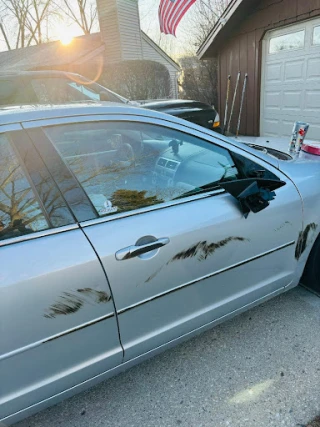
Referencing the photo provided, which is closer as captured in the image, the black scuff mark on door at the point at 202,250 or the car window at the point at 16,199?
the car window at the point at 16,199

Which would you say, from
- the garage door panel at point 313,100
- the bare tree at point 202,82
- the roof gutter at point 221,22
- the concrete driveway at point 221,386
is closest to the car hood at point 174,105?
the garage door panel at point 313,100

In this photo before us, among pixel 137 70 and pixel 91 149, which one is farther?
pixel 137 70

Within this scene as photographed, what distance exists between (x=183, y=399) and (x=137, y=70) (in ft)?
45.2

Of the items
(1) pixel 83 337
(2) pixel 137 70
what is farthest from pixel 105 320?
(2) pixel 137 70

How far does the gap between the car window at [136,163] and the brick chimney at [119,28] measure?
15.6m

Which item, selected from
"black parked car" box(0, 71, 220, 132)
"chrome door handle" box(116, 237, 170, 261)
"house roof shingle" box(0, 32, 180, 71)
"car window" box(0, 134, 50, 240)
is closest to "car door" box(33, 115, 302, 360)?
"chrome door handle" box(116, 237, 170, 261)

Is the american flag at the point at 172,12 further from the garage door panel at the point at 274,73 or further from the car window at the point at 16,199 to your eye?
the car window at the point at 16,199

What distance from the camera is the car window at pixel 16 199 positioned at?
4.54 ft

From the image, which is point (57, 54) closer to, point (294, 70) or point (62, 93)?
point (62, 93)

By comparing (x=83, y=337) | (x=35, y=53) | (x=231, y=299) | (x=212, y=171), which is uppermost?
(x=35, y=53)

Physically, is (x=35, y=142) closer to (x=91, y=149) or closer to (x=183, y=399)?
(x=91, y=149)

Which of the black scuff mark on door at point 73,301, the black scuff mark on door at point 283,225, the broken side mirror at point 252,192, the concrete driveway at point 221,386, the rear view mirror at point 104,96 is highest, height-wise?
the rear view mirror at point 104,96

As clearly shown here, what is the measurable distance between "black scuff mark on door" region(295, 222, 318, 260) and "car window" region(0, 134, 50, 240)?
159 centimetres

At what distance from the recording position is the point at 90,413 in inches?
71.8
